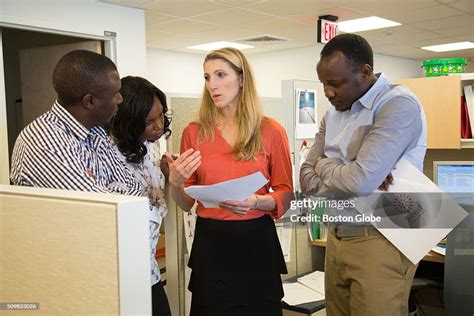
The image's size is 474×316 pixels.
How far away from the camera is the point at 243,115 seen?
1.36 m

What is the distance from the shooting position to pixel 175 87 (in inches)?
296

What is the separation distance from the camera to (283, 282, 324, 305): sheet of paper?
2041 mm

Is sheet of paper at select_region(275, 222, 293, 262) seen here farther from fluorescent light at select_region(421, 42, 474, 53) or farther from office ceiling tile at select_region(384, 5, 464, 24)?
fluorescent light at select_region(421, 42, 474, 53)

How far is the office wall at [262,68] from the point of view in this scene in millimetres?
7219

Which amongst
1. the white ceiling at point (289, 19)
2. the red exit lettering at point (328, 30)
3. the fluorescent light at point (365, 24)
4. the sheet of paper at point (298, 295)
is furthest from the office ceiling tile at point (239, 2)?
the sheet of paper at point (298, 295)

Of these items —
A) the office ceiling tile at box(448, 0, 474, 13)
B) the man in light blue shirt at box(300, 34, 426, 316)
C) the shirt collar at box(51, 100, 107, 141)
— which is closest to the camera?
the shirt collar at box(51, 100, 107, 141)

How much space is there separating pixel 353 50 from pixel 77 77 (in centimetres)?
65

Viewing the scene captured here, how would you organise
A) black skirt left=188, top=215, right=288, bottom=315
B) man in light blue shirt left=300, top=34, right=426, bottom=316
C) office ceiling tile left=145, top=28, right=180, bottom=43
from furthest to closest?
1. office ceiling tile left=145, top=28, right=180, bottom=43
2. black skirt left=188, top=215, right=288, bottom=315
3. man in light blue shirt left=300, top=34, right=426, bottom=316

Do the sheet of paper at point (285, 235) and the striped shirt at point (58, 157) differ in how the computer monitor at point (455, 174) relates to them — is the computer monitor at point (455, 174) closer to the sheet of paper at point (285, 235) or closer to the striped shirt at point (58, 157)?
the sheet of paper at point (285, 235)

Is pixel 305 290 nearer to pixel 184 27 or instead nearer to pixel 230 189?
pixel 230 189

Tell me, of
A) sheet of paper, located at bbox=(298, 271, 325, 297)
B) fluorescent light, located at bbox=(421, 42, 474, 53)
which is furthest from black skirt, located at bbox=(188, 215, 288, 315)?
fluorescent light, located at bbox=(421, 42, 474, 53)

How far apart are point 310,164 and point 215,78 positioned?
38 cm

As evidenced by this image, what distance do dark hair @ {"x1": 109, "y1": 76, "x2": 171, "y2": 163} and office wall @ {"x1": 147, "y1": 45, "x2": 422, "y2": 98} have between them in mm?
5947

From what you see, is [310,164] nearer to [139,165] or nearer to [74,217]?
[139,165]
